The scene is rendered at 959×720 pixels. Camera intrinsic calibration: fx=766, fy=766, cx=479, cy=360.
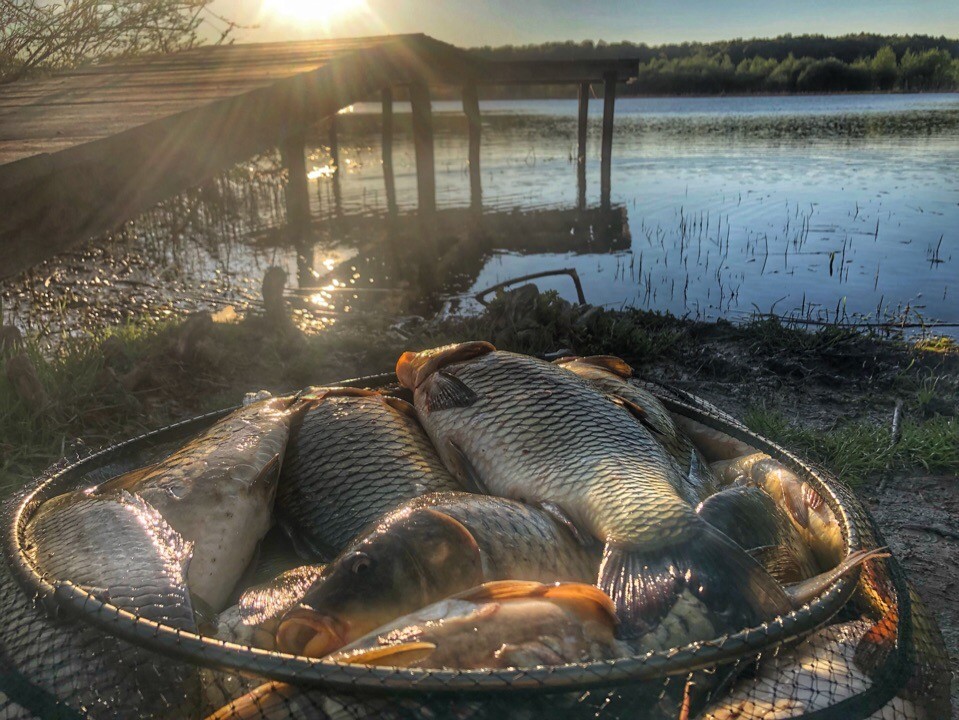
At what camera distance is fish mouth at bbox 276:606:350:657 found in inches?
59.4

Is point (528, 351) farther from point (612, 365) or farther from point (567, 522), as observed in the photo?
point (567, 522)

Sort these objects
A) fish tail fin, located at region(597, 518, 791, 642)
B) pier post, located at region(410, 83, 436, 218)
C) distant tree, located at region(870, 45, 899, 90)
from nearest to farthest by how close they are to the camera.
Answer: fish tail fin, located at region(597, 518, 791, 642) < pier post, located at region(410, 83, 436, 218) < distant tree, located at region(870, 45, 899, 90)

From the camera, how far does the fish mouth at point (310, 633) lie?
1.51 m

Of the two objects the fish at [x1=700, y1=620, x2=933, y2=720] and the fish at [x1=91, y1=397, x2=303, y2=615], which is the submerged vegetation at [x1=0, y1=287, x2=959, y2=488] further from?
the fish at [x1=700, y1=620, x2=933, y2=720]

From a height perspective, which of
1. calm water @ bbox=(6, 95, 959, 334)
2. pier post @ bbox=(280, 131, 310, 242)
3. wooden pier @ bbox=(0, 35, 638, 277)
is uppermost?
wooden pier @ bbox=(0, 35, 638, 277)

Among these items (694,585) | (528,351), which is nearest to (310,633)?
(694,585)

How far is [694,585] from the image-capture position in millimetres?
1631

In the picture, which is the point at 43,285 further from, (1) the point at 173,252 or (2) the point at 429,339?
(2) the point at 429,339

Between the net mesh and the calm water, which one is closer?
the net mesh

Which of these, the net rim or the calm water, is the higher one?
the net rim

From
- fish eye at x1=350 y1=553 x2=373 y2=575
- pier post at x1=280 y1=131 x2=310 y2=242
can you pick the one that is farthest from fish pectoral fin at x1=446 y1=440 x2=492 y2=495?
pier post at x1=280 y1=131 x2=310 y2=242

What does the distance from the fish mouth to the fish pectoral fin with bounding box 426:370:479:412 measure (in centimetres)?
109

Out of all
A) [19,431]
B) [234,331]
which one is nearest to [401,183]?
[234,331]

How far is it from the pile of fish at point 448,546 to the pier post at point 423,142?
11892mm
